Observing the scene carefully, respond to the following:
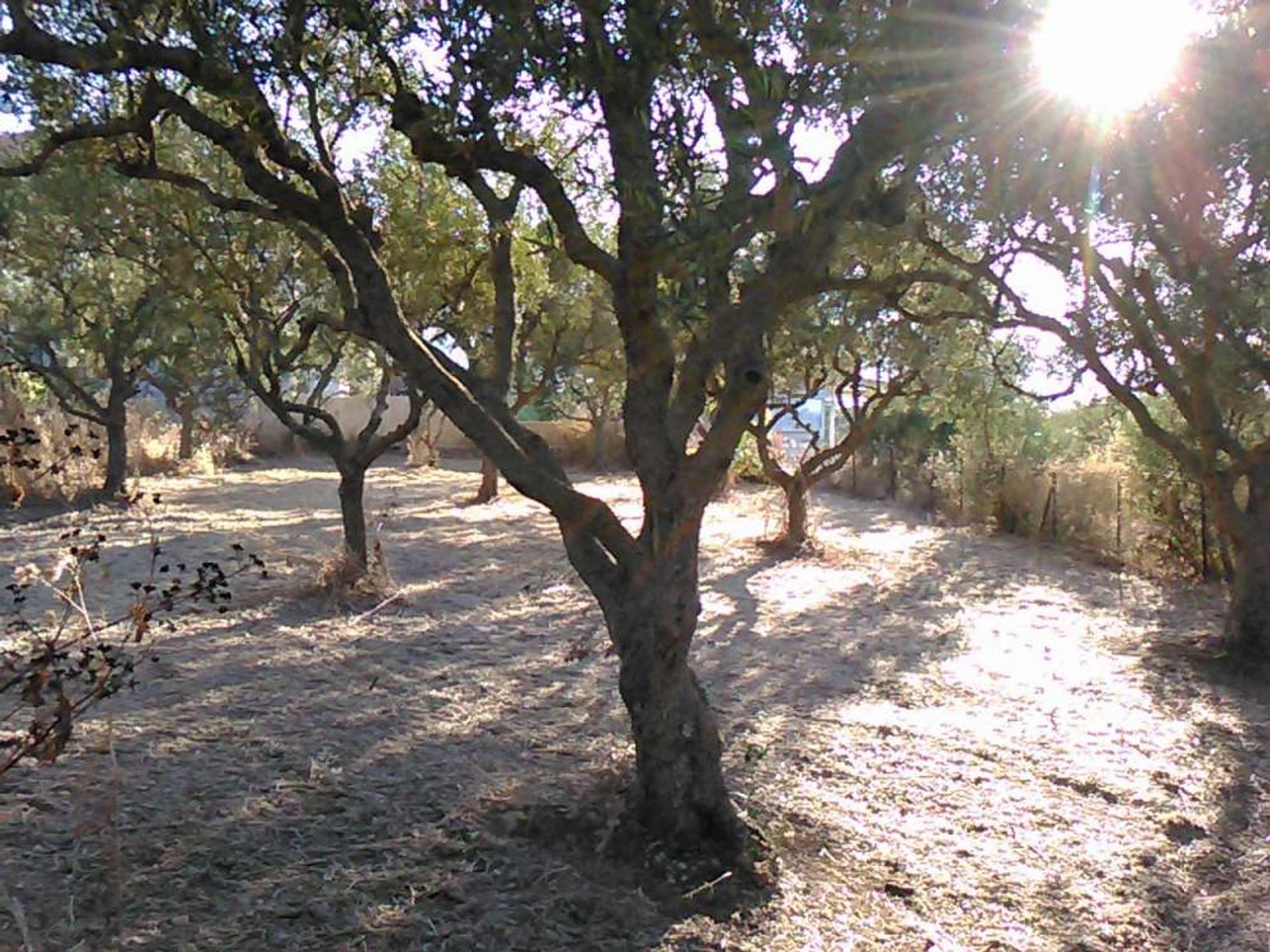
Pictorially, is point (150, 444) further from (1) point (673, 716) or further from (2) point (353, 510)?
(1) point (673, 716)

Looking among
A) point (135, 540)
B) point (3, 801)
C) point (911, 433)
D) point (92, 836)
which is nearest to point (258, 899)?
point (92, 836)

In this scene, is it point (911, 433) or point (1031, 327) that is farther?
point (911, 433)

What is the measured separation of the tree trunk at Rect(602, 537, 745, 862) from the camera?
9.23 ft

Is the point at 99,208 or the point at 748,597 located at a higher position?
the point at 99,208

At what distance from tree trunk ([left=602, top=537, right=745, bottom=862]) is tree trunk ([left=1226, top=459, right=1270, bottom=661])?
4.62 m

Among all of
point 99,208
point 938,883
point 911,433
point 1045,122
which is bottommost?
point 938,883

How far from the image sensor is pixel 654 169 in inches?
101

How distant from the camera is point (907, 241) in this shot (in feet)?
21.3

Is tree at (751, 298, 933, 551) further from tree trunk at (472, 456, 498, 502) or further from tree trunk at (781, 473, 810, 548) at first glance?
tree trunk at (472, 456, 498, 502)

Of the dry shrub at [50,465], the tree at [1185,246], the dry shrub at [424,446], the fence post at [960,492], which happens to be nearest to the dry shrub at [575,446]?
the dry shrub at [424,446]

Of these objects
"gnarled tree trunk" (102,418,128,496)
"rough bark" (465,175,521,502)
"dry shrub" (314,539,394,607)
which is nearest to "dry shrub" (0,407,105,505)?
"gnarled tree trunk" (102,418,128,496)

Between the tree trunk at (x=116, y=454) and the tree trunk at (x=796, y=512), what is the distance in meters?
8.58

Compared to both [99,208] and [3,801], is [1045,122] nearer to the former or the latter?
[3,801]

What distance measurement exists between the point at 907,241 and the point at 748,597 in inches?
124
